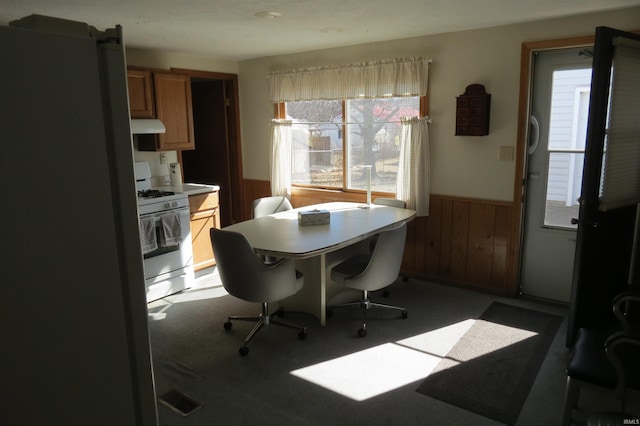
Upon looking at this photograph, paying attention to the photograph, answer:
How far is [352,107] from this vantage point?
16.0 ft

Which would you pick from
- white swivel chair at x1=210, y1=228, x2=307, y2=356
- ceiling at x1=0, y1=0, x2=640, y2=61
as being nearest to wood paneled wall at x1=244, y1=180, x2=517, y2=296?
ceiling at x1=0, y1=0, x2=640, y2=61

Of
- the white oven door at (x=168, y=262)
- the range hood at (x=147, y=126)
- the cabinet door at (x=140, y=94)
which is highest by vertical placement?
Answer: the cabinet door at (x=140, y=94)

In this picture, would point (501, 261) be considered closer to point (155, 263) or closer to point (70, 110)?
point (155, 263)

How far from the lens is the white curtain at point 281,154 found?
5.35 m

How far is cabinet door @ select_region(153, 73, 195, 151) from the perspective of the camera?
464cm

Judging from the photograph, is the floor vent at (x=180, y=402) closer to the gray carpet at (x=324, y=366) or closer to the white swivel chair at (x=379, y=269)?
the gray carpet at (x=324, y=366)

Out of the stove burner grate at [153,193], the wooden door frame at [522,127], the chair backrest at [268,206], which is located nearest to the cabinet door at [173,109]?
the stove burner grate at [153,193]

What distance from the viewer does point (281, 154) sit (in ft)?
17.6

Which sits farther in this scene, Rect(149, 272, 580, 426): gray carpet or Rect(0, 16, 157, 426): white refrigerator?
Rect(149, 272, 580, 426): gray carpet

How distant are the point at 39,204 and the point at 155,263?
11.7ft

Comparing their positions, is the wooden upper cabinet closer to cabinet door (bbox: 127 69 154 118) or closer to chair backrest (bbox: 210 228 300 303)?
cabinet door (bbox: 127 69 154 118)

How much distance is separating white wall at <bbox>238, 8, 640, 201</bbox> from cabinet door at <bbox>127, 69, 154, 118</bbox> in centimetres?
191

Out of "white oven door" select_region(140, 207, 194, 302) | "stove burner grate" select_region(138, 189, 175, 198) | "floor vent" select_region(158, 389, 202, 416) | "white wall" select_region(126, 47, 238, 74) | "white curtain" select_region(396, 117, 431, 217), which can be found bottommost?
"floor vent" select_region(158, 389, 202, 416)

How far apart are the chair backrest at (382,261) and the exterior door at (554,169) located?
1349 millimetres
